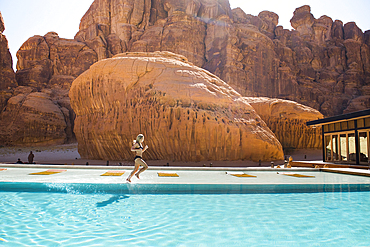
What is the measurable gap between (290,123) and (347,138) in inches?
502

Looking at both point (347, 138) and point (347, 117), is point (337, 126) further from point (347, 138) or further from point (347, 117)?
point (347, 117)

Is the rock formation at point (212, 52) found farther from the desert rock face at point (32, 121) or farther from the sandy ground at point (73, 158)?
the sandy ground at point (73, 158)

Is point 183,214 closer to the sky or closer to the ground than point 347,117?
closer to the ground

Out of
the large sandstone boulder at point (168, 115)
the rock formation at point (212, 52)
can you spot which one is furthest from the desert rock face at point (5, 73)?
the large sandstone boulder at point (168, 115)

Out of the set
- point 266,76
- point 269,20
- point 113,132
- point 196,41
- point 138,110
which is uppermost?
point 269,20

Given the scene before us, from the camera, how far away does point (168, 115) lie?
1630cm

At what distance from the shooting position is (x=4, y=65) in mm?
43000

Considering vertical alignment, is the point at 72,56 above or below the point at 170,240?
above

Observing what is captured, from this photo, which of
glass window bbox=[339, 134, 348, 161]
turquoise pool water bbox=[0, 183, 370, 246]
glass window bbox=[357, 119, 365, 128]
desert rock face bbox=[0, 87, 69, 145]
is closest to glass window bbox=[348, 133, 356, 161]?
glass window bbox=[339, 134, 348, 161]

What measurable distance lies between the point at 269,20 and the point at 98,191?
6917 cm

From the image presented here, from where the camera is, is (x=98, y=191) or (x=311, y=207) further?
(x=98, y=191)

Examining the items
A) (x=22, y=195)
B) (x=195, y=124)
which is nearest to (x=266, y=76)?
(x=195, y=124)

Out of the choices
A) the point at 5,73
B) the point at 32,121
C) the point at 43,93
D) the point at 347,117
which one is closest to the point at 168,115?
the point at 347,117

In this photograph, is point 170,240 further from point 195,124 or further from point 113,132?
point 113,132
